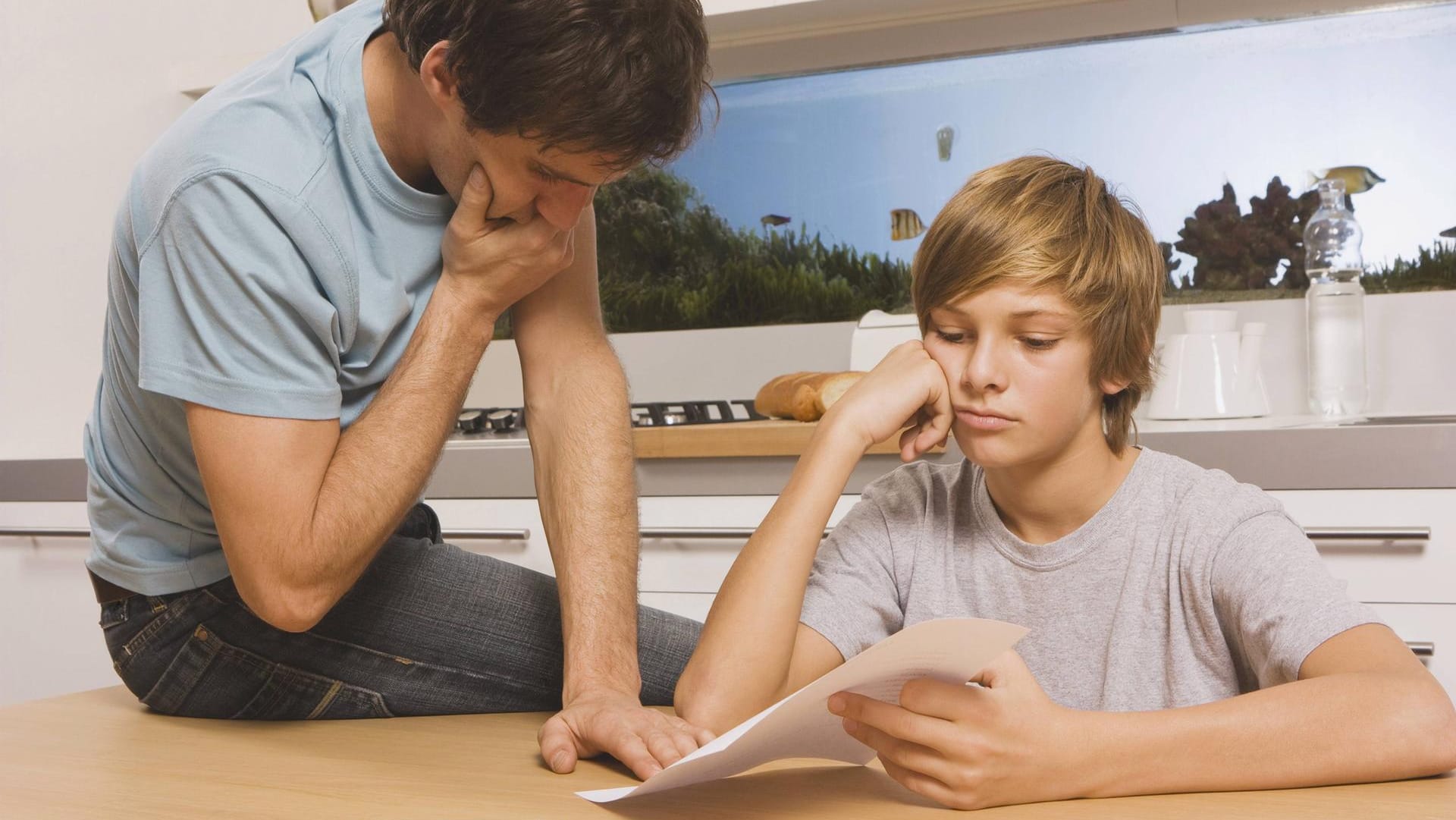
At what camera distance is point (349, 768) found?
0.84 m

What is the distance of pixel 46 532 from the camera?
2391 mm

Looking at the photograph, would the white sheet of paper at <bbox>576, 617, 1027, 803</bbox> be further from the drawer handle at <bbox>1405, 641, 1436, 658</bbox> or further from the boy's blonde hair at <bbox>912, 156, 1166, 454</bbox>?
the drawer handle at <bbox>1405, 641, 1436, 658</bbox>

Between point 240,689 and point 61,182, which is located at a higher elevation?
point 61,182

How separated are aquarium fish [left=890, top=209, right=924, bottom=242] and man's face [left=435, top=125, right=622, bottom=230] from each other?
1.68m

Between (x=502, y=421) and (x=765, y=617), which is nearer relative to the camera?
(x=765, y=617)

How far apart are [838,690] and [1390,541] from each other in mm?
1329

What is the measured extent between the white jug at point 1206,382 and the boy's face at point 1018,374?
45.0 inches

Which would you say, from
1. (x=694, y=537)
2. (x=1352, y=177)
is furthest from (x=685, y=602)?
(x=1352, y=177)

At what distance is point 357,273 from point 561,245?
178mm

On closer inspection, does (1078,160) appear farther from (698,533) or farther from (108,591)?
(108,591)

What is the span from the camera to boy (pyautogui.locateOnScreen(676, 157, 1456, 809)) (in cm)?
101

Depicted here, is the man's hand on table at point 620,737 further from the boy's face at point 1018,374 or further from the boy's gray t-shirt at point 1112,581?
the boy's face at point 1018,374

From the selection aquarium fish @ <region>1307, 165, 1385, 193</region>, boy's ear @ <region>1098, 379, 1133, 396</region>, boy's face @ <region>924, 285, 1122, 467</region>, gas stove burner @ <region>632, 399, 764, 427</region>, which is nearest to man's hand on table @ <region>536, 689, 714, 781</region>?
A: boy's face @ <region>924, 285, 1122, 467</region>

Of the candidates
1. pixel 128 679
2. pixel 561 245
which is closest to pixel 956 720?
pixel 561 245
